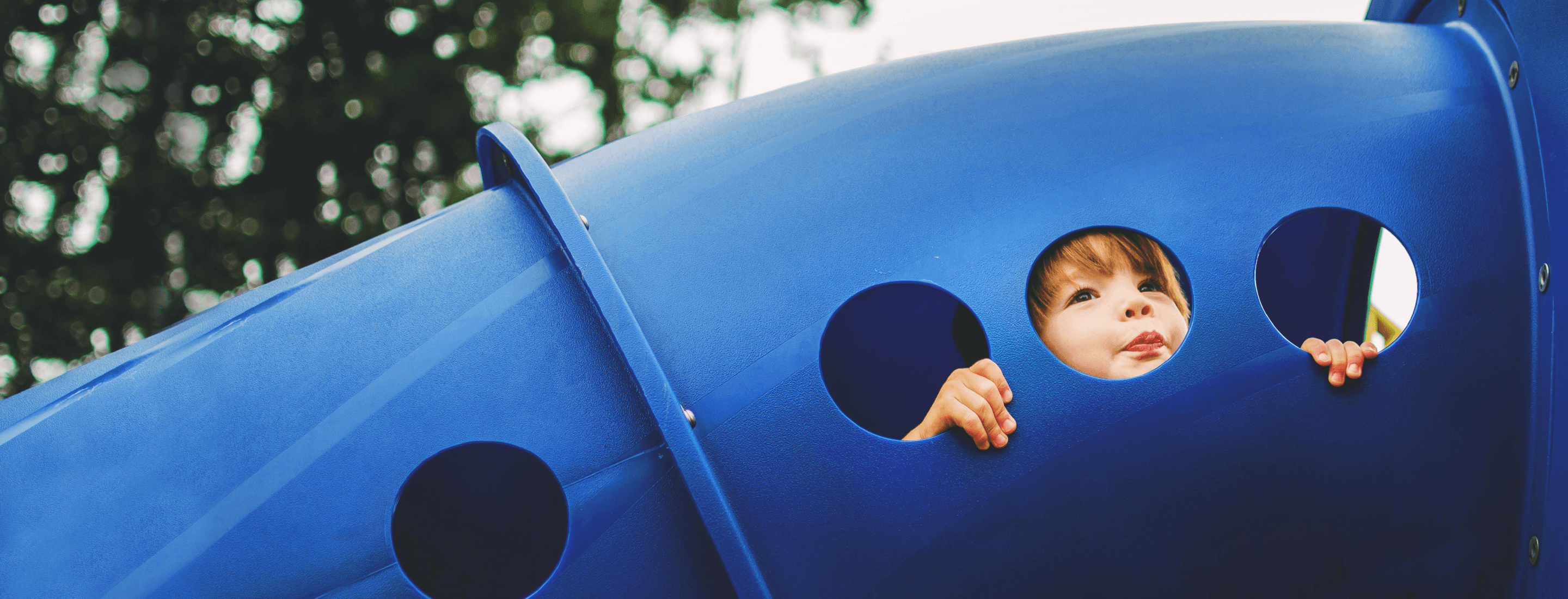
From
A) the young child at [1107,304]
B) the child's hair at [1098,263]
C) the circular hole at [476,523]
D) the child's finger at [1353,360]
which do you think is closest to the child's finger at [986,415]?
the young child at [1107,304]

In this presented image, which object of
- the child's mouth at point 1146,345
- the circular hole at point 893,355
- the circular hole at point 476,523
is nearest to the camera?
the child's mouth at point 1146,345

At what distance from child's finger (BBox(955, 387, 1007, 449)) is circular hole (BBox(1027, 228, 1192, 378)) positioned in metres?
0.42

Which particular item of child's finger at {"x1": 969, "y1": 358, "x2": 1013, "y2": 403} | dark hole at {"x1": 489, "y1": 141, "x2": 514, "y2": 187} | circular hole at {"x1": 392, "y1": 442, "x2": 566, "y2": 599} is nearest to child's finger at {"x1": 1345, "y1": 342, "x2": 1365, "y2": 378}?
child's finger at {"x1": 969, "y1": 358, "x2": 1013, "y2": 403}

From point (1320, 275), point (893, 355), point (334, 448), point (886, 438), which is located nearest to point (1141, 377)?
point (886, 438)

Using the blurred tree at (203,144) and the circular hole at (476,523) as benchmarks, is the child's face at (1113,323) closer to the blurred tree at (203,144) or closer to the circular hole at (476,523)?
the circular hole at (476,523)

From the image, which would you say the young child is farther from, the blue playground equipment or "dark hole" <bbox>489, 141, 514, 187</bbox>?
"dark hole" <bbox>489, 141, 514, 187</bbox>

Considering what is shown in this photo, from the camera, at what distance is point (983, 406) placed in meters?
1.91

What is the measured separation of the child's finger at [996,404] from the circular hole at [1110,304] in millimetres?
402

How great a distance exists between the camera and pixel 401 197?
40.1 feet

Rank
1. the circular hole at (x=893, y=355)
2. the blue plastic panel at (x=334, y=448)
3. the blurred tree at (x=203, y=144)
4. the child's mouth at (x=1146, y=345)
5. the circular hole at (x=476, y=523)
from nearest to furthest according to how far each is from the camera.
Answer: the blue plastic panel at (x=334, y=448), the child's mouth at (x=1146, y=345), the circular hole at (x=476, y=523), the circular hole at (x=893, y=355), the blurred tree at (x=203, y=144)

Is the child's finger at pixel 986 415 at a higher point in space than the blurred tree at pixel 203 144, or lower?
higher

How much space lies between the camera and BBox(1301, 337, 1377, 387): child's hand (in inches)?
75.9

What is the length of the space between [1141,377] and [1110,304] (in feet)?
1.23

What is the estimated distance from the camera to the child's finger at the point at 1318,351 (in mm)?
1938
